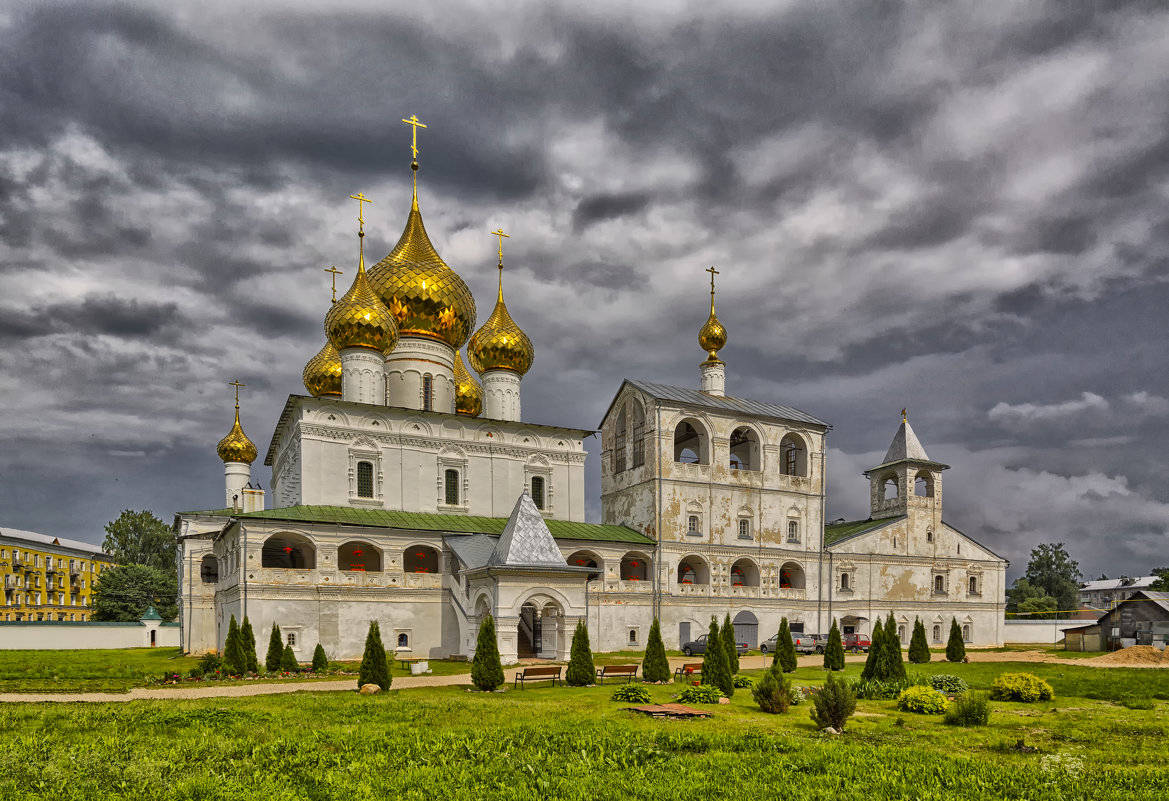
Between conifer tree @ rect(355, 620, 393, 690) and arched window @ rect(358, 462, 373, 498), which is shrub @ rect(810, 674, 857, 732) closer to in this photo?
conifer tree @ rect(355, 620, 393, 690)

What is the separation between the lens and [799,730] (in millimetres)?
13547

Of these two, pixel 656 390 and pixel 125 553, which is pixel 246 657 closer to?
pixel 656 390

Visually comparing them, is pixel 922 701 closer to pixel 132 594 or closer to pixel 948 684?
pixel 948 684

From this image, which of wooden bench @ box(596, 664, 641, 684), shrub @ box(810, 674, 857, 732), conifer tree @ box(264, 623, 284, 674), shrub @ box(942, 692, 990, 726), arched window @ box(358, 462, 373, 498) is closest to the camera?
shrub @ box(810, 674, 857, 732)

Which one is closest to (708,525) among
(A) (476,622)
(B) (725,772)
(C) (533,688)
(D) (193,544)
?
(A) (476,622)

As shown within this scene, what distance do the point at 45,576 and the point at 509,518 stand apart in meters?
60.4

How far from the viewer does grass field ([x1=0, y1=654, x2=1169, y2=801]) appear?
9016 millimetres

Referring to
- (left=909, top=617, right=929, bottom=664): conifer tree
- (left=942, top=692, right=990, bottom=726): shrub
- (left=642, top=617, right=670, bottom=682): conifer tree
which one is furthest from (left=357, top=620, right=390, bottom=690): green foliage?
(left=909, top=617, right=929, bottom=664): conifer tree

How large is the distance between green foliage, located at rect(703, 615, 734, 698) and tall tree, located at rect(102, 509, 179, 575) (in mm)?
59727

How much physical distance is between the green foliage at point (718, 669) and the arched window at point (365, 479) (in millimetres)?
18521

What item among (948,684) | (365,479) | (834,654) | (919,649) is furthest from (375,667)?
(919,649)

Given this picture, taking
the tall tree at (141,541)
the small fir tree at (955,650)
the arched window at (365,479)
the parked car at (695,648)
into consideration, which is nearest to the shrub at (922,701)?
the small fir tree at (955,650)

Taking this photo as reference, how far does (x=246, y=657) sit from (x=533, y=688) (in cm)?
859

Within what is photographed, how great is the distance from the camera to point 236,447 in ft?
148
